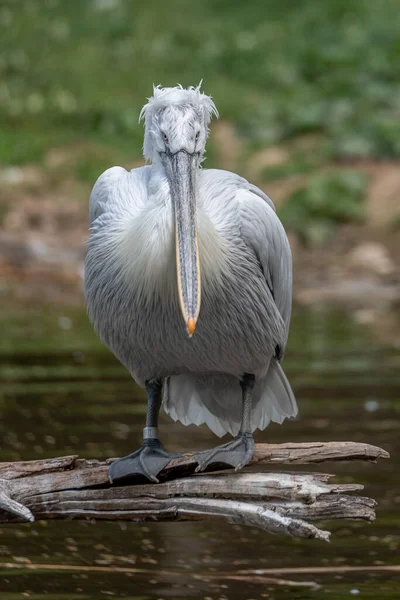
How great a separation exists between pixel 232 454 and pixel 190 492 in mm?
326

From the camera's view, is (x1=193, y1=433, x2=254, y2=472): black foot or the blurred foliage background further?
the blurred foliage background

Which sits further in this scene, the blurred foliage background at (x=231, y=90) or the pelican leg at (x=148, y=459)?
the blurred foliage background at (x=231, y=90)

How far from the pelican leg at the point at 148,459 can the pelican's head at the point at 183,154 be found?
2.16 ft

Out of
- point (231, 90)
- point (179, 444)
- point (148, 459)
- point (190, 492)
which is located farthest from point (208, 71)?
point (190, 492)

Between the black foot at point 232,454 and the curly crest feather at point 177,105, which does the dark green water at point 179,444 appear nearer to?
the black foot at point 232,454

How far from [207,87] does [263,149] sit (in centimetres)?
190

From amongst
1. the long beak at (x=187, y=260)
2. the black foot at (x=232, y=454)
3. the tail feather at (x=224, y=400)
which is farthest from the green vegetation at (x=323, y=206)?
the long beak at (x=187, y=260)

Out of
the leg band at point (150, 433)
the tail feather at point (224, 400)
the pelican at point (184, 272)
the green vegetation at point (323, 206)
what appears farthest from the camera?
the green vegetation at point (323, 206)

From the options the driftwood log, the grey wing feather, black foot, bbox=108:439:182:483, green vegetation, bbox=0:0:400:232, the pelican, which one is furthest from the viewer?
green vegetation, bbox=0:0:400:232

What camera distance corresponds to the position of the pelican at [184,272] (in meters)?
4.40

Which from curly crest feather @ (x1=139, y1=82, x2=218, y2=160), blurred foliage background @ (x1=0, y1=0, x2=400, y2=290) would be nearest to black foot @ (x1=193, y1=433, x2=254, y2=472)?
curly crest feather @ (x1=139, y1=82, x2=218, y2=160)

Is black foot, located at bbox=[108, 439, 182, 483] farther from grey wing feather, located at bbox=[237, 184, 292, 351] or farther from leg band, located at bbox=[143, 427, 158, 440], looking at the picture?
grey wing feather, located at bbox=[237, 184, 292, 351]

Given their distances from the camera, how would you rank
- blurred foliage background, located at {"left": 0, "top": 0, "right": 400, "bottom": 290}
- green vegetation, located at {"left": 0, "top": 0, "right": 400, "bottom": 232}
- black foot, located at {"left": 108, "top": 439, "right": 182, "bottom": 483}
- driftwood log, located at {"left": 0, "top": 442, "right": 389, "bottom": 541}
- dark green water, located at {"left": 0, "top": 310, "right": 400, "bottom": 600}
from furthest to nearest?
green vegetation, located at {"left": 0, "top": 0, "right": 400, "bottom": 232} < blurred foliage background, located at {"left": 0, "top": 0, "right": 400, "bottom": 290} < dark green water, located at {"left": 0, "top": 310, "right": 400, "bottom": 600} < black foot, located at {"left": 108, "top": 439, "right": 182, "bottom": 483} < driftwood log, located at {"left": 0, "top": 442, "right": 389, "bottom": 541}

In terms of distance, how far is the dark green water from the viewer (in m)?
5.09
